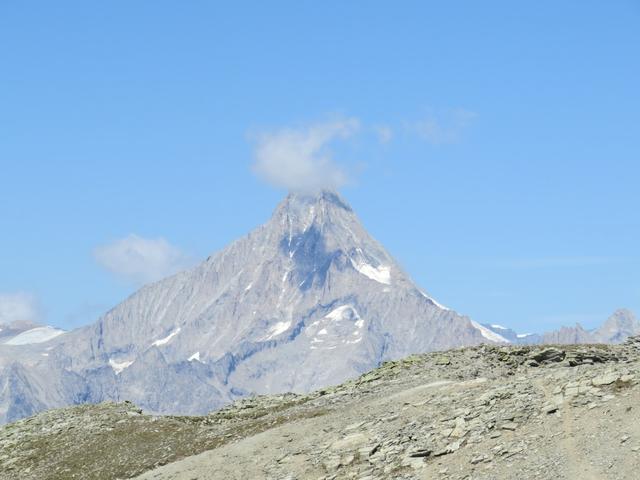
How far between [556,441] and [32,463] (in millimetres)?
36789

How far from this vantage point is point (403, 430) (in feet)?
187

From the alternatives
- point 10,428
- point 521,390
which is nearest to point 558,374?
point 521,390

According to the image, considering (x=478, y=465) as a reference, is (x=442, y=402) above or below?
above

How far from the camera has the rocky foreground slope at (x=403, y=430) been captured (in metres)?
50.0

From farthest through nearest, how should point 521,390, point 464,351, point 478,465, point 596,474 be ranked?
point 464,351, point 521,390, point 478,465, point 596,474

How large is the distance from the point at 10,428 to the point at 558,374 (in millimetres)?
43129

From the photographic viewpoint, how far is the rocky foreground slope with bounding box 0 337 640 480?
50.0m

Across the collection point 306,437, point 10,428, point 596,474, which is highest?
point 10,428

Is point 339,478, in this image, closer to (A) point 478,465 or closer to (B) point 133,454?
(A) point 478,465

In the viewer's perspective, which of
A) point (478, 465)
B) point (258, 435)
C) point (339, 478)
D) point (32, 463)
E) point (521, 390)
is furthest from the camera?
point (32, 463)

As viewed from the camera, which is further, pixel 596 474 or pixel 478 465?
pixel 478 465

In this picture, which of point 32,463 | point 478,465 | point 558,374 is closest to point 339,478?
point 478,465

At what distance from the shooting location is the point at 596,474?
151 ft

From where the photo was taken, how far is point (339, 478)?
53.5 metres
